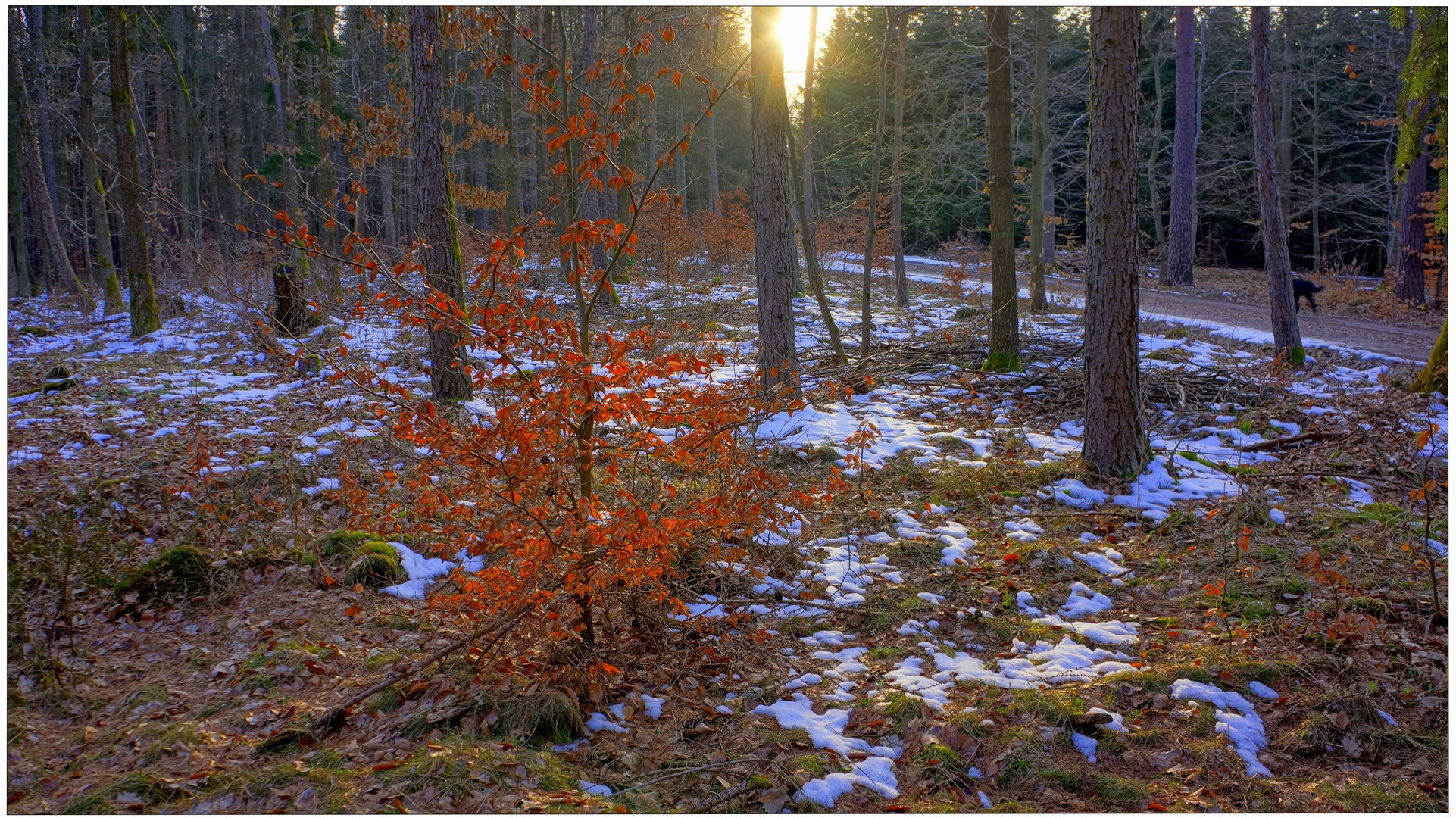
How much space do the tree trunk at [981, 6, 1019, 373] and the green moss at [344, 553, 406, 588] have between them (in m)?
7.83

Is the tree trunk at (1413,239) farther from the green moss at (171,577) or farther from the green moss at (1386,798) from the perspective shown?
the green moss at (171,577)

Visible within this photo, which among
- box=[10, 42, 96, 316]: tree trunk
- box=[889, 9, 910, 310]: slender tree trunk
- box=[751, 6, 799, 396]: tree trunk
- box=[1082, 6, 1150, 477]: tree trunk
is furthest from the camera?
box=[10, 42, 96, 316]: tree trunk

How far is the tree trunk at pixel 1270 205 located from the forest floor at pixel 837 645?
116 inches

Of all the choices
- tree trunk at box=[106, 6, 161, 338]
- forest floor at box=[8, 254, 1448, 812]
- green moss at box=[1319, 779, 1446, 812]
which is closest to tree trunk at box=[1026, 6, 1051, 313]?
forest floor at box=[8, 254, 1448, 812]

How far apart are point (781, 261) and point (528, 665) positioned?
214 inches

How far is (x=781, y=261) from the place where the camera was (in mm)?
8195

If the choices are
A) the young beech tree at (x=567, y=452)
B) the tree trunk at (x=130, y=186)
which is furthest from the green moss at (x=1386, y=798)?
the tree trunk at (x=130, y=186)

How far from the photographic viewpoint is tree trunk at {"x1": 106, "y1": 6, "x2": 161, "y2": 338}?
38.0ft

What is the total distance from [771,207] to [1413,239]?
15730mm

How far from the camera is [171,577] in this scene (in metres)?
4.82

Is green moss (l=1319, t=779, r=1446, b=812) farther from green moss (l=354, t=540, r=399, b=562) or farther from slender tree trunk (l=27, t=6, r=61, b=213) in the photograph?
slender tree trunk (l=27, t=6, r=61, b=213)

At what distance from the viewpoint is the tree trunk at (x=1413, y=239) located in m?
16.0

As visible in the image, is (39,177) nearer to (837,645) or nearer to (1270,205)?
(837,645)

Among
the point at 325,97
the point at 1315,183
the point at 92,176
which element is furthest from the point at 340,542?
the point at 1315,183
